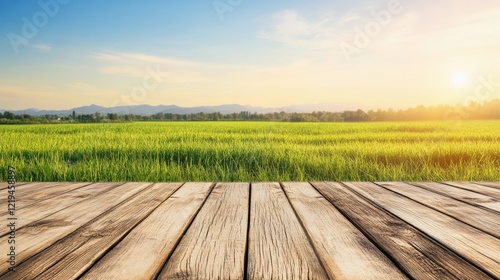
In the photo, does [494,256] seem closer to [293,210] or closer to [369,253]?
[369,253]

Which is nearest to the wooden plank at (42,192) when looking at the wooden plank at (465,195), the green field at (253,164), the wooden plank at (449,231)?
the green field at (253,164)

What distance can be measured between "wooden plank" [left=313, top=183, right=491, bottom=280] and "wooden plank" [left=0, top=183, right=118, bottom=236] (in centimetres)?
167

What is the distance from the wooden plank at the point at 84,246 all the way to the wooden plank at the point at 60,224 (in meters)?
0.06

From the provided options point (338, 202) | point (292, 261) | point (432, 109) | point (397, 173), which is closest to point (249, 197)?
point (338, 202)

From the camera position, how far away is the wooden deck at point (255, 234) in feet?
4.09

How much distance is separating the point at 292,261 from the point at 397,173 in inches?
149

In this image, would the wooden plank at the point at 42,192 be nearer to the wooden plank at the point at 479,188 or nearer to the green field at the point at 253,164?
the green field at the point at 253,164

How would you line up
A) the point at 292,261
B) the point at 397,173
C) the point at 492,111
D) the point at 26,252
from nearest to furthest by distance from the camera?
the point at 292,261, the point at 26,252, the point at 397,173, the point at 492,111

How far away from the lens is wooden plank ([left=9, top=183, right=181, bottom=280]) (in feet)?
4.01

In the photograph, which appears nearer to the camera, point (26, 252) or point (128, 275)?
point (128, 275)

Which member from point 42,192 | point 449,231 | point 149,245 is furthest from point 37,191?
point 449,231

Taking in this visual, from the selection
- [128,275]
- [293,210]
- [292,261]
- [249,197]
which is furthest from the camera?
[249,197]

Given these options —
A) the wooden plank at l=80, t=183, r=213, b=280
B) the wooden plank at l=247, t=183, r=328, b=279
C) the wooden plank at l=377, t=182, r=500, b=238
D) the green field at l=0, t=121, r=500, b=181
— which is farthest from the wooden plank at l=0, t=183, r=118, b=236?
the wooden plank at l=377, t=182, r=500, b=238

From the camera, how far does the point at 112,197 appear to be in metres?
2.46
